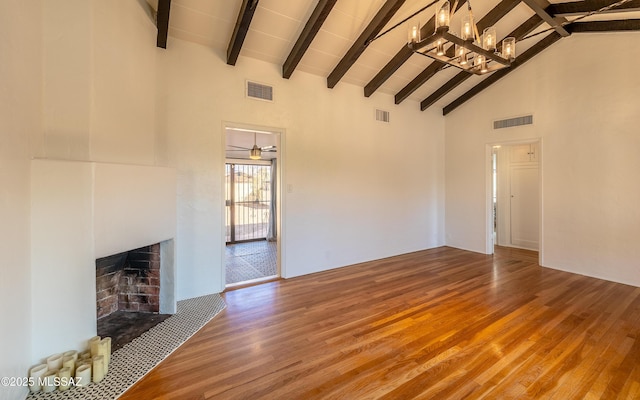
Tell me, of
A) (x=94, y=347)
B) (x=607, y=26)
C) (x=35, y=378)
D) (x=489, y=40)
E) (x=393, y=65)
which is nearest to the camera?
(x=35, y=378)

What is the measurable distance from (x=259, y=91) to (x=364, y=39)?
61.1 inches

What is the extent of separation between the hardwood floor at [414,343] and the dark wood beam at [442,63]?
3.33 metres

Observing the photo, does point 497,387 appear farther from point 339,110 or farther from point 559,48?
point 559,48

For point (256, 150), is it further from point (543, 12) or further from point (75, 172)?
point (543, 12)

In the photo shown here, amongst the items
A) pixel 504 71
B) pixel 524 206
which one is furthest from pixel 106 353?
pixel 524 206

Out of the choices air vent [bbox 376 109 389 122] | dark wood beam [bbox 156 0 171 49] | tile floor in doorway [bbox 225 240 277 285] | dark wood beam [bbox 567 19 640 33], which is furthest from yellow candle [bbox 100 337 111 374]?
dark wood beam [bbox 567 19 640 33]

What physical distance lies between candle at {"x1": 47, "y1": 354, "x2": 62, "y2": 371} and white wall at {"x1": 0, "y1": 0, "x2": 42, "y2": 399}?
12 centimetres

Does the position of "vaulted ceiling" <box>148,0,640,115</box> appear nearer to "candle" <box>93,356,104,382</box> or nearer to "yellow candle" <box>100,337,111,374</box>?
"yellow candle" <box>100,337,111,374</box>

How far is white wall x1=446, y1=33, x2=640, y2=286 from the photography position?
156 inches

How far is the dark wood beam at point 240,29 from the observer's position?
116 inches

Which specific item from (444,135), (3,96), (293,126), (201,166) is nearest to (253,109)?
(293,126)

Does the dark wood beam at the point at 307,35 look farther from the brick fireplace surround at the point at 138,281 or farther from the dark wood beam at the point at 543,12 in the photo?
the brick fireplace surround at the point at 138,281

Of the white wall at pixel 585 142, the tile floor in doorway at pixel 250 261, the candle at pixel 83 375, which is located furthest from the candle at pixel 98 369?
the white wall at pixel 585 142

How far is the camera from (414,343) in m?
2.52
